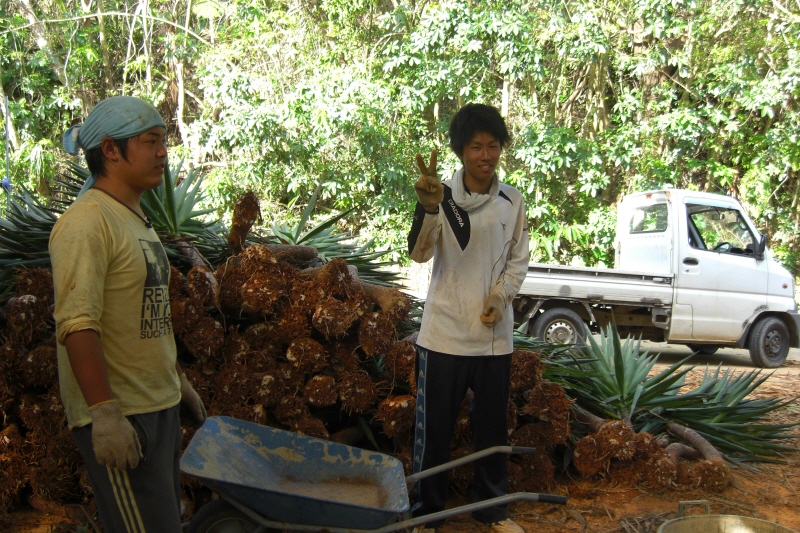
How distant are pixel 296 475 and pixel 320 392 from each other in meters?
0.61

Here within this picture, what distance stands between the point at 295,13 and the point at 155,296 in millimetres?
12428

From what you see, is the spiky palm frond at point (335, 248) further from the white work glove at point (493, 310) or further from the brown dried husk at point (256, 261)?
the white work glove at point (493, 310)

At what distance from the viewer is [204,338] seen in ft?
12.5

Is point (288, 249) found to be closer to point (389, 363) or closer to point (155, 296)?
point (389, 363)

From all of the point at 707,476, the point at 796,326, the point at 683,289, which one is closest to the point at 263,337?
the point at 707,476

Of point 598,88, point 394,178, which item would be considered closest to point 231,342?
point 394,178

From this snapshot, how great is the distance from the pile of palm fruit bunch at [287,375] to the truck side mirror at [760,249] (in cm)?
575

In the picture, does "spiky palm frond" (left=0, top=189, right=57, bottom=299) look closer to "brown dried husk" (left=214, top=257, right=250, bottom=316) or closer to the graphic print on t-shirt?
"brown dried husk" (left=214, top=257, right=250, bottom=316)

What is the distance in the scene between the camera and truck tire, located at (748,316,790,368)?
9.99 m

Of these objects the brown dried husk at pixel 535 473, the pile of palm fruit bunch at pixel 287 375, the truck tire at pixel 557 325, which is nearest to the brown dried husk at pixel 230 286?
the pile of palm fruit bunch at pixel 287 375

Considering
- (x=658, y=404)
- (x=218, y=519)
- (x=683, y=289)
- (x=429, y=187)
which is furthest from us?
(x=683, y=289)

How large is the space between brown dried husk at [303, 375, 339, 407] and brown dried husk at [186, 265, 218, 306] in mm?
707

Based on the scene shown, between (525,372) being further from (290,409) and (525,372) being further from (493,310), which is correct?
(290,409)

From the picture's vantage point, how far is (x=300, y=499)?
2869 mm
